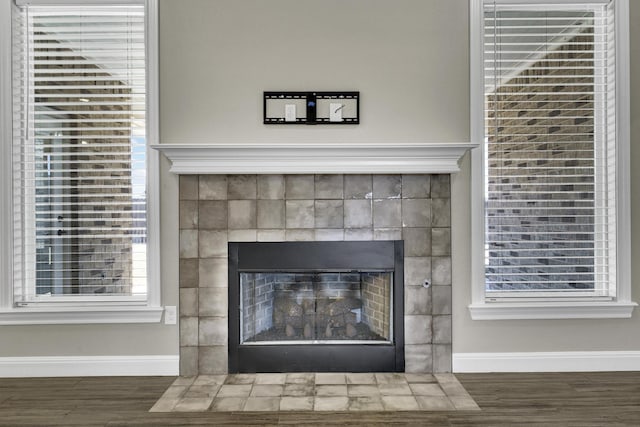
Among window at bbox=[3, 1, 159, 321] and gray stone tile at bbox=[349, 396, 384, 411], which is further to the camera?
window at bbox=[3, 1, 159, 321]

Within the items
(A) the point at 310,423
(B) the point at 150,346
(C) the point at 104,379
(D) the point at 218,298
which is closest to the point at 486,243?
(A) the point at 310,423

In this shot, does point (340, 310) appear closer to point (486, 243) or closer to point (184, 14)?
point (486, 243)

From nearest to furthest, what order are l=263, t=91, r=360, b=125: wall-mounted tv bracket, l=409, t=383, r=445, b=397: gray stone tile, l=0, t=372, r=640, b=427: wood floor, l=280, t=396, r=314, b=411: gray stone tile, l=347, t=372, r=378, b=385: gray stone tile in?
1. l=0, t=372, r=640, b=427: wood floor
2. l=280, t=396, r=314, b=411: gray stone tile
3. l=409, t=383, r=445, b=397: gray stone tile
4. l=347, t=372, r=378, b=385: gray stone tile
5. l=263, t=91, r=360, b=125: wall-mounted tv bracket

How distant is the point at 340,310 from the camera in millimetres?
2861

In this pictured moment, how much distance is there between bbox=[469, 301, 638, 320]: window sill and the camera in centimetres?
282

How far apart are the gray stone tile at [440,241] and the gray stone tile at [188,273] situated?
59.7 inches

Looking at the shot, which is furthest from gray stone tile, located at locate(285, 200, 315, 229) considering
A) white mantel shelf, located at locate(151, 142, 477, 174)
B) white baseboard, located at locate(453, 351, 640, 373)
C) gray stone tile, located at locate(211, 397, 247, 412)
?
white baseboard, located at locate(453, 351, 640, 373)

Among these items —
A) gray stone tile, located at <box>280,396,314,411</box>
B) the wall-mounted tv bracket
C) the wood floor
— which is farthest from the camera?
the wall-mounted tv bracket

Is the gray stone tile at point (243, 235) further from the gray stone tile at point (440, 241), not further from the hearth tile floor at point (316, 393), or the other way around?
the gray stone tile at point (440, 241)

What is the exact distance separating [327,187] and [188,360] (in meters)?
1.41

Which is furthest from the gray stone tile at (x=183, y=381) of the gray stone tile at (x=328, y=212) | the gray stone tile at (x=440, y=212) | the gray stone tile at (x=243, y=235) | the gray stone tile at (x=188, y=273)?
the gray stone tile at (x=440, y=212)

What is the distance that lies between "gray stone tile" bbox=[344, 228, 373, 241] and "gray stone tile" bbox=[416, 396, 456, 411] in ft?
3.19

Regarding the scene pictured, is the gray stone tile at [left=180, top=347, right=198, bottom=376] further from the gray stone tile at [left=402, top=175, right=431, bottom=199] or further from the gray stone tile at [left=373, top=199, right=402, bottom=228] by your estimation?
the gray stone tile at [left=402, top=175, right=431, bottom=199]

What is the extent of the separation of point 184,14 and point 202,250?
4.89ft
